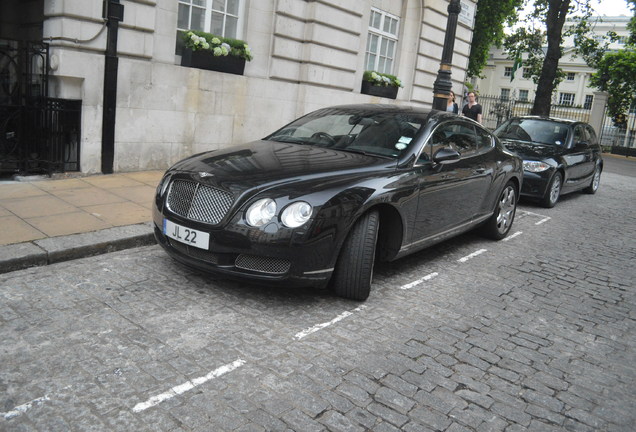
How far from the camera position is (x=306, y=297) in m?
4.54

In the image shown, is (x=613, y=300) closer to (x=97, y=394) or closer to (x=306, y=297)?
(x=306, y=297)

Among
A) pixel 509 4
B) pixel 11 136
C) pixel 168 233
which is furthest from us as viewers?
pixel 509 4

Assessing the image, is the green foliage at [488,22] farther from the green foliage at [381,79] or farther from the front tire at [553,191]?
the front tire at [553,191]

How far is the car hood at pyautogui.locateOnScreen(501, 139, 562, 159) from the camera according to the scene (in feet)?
33.2

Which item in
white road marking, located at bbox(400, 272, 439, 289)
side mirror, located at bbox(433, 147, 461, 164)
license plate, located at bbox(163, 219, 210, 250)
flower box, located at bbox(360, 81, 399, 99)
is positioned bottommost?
white road marking, located at bbox(400, 272, 439, 289)

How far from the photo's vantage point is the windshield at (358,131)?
17.3 ft

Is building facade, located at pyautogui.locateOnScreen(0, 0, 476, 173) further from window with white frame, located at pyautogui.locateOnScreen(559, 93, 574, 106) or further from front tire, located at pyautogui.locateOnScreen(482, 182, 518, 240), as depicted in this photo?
window with white frame, located at pyautogui.locateOnScreen(559, 93, 574, 106)

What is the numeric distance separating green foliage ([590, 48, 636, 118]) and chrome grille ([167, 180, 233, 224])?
37.6m

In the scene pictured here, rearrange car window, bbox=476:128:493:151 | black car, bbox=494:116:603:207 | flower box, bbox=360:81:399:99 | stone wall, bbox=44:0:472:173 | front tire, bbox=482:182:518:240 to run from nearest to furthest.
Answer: car window, bbox=476:128:493:151 < front tire, bbox=482:182:518:240 < stone wall, bbox=44:0:472:173 < black car, bbox=494:116:603:207 < flower box, bbox=360:81:399:99

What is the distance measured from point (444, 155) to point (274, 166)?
5.77 feet

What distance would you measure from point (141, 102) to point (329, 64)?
5.10m

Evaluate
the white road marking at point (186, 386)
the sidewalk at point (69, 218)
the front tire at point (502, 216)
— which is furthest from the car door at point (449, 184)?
the sidewalk at point (69, 218)

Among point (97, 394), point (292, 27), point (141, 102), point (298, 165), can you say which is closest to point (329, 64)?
point (292, 27)

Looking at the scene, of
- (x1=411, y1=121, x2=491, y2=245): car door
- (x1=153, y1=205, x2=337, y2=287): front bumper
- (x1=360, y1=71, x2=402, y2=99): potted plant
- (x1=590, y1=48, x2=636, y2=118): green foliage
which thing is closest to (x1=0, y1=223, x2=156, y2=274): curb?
(x1=153, y1=205, x2=337, y2=287): front bumper
